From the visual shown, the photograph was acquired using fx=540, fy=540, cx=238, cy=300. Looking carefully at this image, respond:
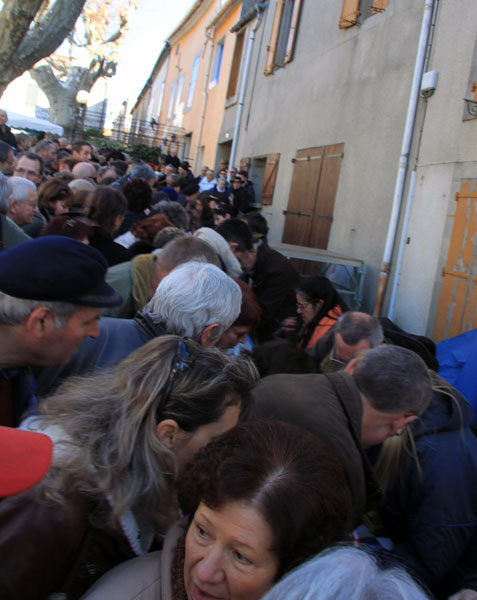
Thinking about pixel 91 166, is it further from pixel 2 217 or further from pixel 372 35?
pixel 372 35

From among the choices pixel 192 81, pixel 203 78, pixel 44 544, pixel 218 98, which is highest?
pixel 192 81

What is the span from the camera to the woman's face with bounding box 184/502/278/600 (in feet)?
3.66

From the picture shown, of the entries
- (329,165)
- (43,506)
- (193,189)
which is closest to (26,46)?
(193,189)

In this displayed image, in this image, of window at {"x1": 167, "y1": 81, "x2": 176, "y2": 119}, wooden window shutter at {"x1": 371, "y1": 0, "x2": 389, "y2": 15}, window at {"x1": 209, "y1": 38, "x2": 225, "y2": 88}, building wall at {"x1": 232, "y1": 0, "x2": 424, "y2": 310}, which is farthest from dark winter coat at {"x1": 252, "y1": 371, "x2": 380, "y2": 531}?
window at {"x1": 167, "y1": 81, "x2": 176, "y2": 119}

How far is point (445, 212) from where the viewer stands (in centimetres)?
641

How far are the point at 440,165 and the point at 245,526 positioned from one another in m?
6.35

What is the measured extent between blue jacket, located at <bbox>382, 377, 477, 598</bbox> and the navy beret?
1489 millimetres

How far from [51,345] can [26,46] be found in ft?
34.9

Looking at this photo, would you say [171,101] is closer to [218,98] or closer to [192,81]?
[192,81]

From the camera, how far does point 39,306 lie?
65.3 inches

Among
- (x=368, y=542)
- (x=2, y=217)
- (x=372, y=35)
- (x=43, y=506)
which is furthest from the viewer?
(x=372, y=35)

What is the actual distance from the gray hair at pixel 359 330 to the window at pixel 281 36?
418 inches

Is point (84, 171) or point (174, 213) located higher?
point (84, 171)

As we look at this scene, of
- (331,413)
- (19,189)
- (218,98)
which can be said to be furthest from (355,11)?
(218,98)
